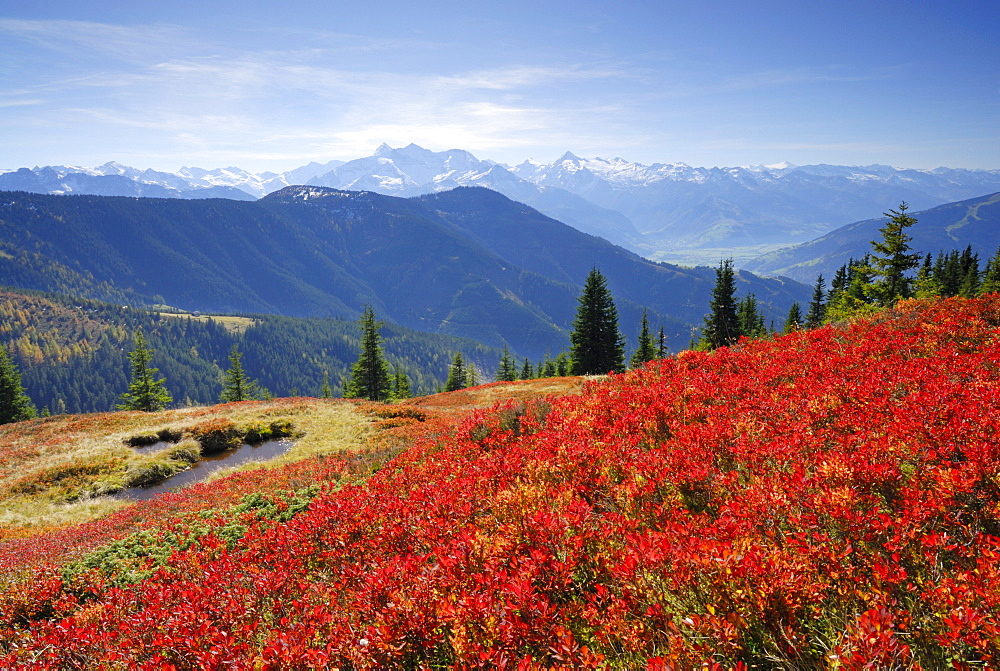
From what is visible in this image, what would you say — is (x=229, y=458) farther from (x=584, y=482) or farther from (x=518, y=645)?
(x=518, y=645)

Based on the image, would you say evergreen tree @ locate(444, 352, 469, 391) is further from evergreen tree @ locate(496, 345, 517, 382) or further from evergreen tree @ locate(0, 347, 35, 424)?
evergreen tree @ locate(0, 347, 35, 424)

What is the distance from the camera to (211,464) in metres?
21.5

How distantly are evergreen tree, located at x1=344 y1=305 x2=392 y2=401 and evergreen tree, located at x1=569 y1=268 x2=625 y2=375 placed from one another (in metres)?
27.0

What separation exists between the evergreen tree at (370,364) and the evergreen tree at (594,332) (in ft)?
88.7

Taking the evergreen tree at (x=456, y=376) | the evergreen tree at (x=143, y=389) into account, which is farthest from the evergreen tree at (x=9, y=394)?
the evergreen tree at (x=456, y=376)

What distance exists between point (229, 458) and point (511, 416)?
17395 mm

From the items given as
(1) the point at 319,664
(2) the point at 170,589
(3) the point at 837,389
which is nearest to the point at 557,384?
(3) the point at 837,389

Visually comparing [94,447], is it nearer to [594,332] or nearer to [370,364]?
[370,364]

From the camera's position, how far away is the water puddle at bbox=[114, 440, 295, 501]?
1838 centimetres

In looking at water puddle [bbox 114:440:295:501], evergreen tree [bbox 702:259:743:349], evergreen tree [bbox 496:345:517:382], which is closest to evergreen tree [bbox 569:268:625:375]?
evergreen tree [bbox 702:259:743:349]

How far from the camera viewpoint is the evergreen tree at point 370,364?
205 feet

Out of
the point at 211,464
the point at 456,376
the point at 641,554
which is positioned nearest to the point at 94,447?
the point at 211,464

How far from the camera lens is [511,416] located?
1206 centimetres

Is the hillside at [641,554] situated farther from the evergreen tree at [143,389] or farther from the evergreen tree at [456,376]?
the evergreen tree at [456,376]
